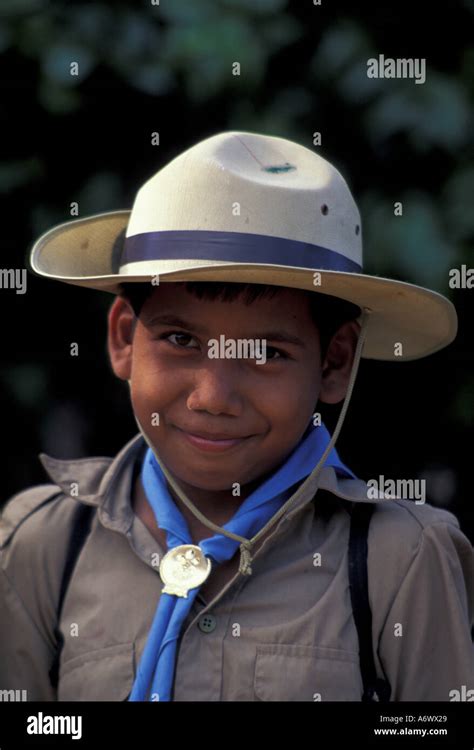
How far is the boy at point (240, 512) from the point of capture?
89.0 inches

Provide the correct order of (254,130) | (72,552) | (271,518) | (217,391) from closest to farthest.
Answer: (217,391), (271,518), (72,552), (254,130)

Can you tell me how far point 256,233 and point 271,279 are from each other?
3.9 inches

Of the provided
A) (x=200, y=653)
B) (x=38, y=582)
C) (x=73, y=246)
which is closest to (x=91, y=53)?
(x=73, y=246)

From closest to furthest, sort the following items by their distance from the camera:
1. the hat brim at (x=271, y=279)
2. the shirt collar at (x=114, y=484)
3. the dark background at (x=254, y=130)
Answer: the hat brim at (x=271, y=279)
the shirt collar at (x=114, y=484)
the dark background at (x=254, y=130)

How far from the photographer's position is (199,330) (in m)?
2.28

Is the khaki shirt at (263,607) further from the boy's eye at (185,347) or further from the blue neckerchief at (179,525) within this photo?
the boy's eye at (185,347)

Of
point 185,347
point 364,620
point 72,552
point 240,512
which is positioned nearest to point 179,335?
point 185,347

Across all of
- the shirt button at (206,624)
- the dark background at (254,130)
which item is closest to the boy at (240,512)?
the shirt button at (206,624)

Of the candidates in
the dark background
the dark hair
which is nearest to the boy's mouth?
the dark hair

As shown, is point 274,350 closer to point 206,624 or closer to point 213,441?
point 213,441

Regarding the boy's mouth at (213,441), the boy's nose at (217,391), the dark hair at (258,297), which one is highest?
the dark hair at (258,297)

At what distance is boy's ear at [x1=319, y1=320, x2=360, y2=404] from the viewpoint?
2457 millimetres

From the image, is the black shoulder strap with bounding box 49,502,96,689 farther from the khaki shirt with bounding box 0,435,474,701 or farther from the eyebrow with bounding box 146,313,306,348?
the eyebrow with bounding box 146,313,306,348

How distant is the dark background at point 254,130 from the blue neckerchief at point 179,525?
2.43ft
